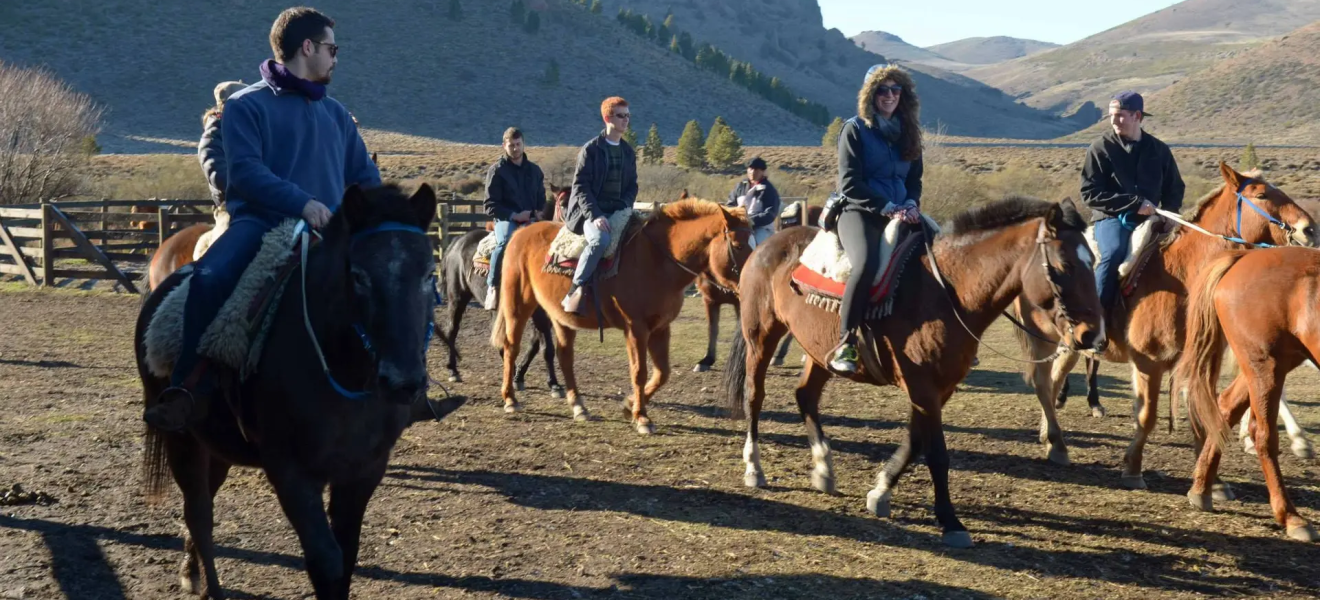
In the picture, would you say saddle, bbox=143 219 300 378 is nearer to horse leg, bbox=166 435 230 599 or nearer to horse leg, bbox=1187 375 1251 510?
horse leg, bbox=166 435 230 599

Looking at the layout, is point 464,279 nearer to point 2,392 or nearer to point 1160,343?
point 2,392

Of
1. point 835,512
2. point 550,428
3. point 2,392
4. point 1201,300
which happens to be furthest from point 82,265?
point 1201,300

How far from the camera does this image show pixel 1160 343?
23.6 feet

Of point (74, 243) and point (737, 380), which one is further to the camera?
point (74, 243)

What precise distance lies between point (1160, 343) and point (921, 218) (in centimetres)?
212

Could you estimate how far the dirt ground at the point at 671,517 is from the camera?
509cm

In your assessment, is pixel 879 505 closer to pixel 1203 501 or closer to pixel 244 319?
pixel 1203 501

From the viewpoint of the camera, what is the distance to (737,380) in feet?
25.8

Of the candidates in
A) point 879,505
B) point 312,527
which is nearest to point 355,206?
point 312,527

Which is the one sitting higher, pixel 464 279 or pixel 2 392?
pixel 464 279

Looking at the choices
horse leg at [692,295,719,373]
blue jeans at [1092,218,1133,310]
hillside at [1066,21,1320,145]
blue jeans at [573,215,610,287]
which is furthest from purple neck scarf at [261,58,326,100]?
hillside at [1066,21,1320,145]

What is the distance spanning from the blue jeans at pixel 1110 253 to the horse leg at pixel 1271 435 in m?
1.51

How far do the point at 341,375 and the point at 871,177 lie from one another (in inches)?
152

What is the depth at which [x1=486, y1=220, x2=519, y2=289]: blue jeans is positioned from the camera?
1055cm
